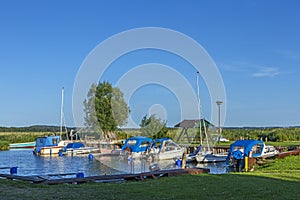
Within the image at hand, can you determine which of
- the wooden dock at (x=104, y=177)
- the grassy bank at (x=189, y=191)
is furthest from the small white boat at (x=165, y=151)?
the grassy bank at (x=189, y=191)

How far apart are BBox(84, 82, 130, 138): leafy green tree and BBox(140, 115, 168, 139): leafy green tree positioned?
14.9 ft

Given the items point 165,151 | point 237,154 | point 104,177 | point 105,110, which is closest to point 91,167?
point 165,151

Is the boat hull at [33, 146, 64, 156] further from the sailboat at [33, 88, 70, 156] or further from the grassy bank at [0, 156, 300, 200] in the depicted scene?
the grassy bank at [0, 156, 300, 200]

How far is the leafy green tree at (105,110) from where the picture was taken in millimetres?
59219

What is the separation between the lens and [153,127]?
54188mm

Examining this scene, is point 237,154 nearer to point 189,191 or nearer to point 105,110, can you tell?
point 189,191

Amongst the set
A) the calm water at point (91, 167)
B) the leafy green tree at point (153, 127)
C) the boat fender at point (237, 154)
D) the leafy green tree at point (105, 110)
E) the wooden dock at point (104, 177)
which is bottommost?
the calm water at point (91, 167)

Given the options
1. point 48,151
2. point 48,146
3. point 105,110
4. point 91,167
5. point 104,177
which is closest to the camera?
point 104,177

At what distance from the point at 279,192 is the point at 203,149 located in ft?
104

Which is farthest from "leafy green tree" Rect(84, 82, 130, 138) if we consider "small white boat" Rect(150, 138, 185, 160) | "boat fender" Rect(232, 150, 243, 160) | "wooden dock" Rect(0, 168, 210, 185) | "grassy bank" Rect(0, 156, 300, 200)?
"grassy bank" Rect(0, 156, 300, 200)

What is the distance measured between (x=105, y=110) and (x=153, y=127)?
11.0 meters

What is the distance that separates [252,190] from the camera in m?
12.4

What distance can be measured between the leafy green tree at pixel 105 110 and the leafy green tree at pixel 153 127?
4546 mm

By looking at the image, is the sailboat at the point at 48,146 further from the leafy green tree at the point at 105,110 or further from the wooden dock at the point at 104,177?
the wooden dock at the point at 104,177
